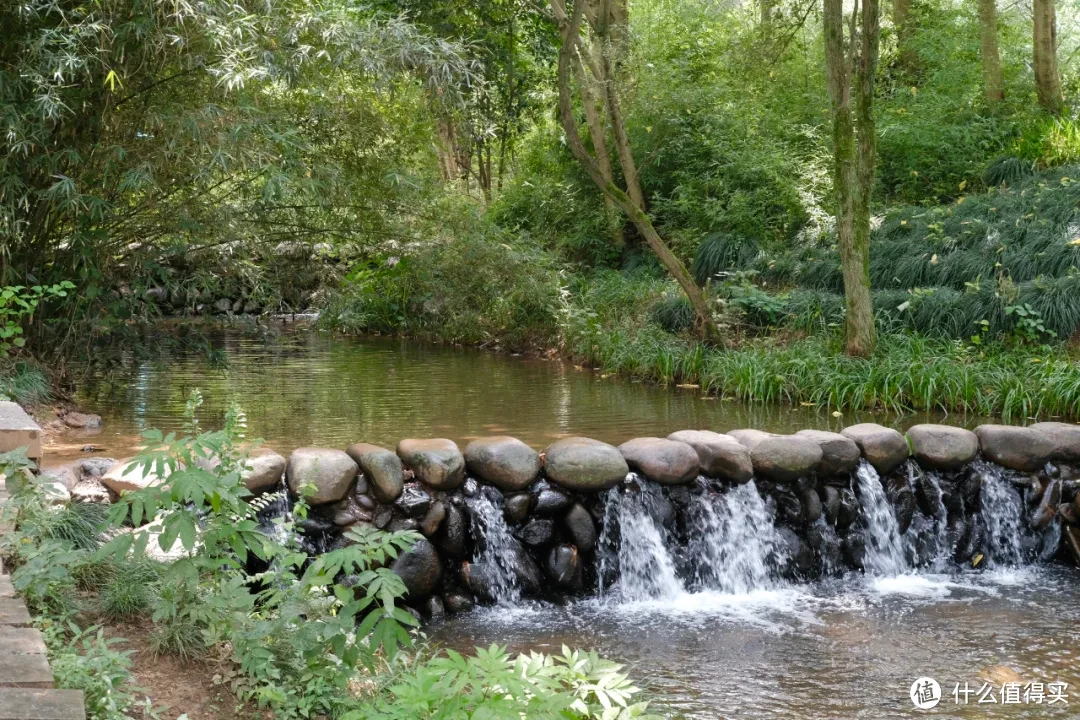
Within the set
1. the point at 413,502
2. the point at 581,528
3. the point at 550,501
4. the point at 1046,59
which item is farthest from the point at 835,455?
the point at 1046,59

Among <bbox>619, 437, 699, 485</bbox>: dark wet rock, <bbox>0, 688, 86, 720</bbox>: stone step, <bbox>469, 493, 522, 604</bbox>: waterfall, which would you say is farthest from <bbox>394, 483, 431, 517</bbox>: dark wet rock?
<bbox>0, 688, 86, 720</bbox>: stone step

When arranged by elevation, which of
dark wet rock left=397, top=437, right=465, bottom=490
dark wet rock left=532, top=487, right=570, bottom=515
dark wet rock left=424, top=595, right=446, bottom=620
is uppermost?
dark wet rock left=397, top=437, right=465, bottom=490

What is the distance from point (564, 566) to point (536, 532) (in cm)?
25

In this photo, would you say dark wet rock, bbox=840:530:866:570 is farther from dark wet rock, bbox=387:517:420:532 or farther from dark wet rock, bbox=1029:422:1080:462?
dark wet rock, bbox=387:517:420:532

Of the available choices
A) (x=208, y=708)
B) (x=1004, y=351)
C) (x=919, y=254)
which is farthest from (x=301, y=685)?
(x=919, y=254)

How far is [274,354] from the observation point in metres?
13.0

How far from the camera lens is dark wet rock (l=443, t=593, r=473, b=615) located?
5316 mm

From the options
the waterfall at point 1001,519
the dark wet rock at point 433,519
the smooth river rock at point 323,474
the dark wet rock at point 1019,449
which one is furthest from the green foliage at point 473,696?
the dark wet rock at point 1019,449

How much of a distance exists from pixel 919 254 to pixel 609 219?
18.4 ft

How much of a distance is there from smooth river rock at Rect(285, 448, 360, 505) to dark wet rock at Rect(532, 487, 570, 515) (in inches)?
41.7

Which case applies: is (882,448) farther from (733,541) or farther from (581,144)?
(581,144)

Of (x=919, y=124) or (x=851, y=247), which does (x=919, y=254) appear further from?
(x=919, y=124)

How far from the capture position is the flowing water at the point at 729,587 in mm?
4266

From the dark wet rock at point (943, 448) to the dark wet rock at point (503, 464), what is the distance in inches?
101
